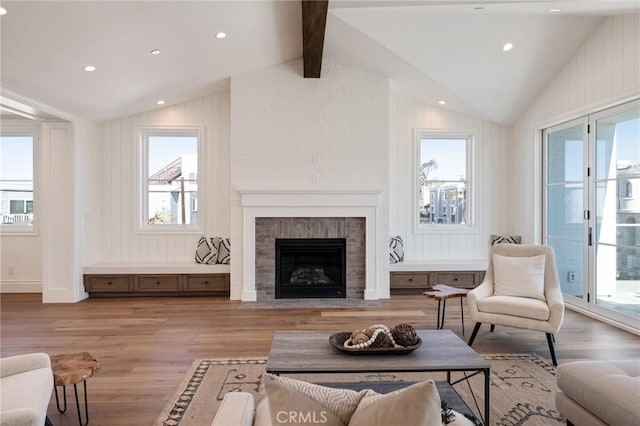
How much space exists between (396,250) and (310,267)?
1387 millimetres

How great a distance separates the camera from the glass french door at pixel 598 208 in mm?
4273

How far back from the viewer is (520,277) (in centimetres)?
380

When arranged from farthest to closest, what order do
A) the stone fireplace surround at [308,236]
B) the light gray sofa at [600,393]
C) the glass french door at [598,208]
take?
the stone fireplace surround at [308,236] → the glass french door at [598,208] → the light gray sofa at [600,393]

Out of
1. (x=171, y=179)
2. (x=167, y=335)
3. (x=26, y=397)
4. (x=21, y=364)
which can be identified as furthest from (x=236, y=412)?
(x=171, y=179)

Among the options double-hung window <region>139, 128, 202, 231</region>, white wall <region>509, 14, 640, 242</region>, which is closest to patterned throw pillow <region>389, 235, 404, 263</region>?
white wall <region>509, 14, 640, 242</region>

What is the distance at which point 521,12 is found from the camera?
4.27 meters

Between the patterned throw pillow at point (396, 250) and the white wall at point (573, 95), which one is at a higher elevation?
the white wall at point (573, 95)

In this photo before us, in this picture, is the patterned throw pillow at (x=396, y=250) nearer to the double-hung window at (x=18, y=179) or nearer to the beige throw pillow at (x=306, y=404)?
the beige throw pillow at (x=306, y=404)

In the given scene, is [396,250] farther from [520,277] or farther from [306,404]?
[306,404]

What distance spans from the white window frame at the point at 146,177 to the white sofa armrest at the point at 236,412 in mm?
5027

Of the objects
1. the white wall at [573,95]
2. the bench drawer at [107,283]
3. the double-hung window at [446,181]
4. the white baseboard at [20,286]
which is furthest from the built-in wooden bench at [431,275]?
the white baseboard at [20,286]

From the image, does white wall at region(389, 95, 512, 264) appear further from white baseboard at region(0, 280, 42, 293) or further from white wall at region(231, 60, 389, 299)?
white baseboard at region(0, 280, 42, 293)

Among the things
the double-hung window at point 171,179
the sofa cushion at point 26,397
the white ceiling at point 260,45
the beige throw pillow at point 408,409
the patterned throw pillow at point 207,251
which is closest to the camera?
the beige throw pillow at point 408,409

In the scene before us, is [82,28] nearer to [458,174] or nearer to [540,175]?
[458,174]
